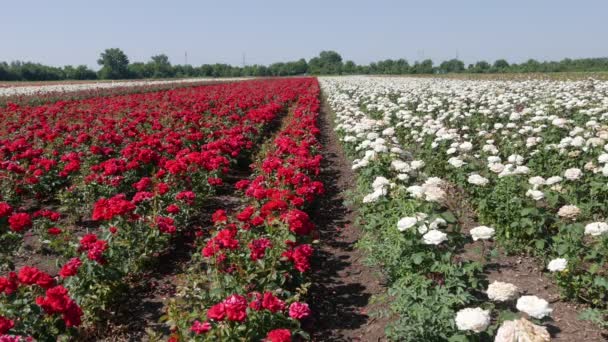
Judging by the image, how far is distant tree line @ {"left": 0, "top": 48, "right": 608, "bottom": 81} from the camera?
63.7 meters

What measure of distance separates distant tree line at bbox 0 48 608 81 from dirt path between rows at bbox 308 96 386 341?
55.1 m

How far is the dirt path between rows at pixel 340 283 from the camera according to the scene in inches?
160

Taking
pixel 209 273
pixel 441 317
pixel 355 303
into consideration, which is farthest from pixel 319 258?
pixel 441 317

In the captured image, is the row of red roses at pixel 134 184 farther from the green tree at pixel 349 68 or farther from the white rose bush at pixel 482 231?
the green tree at pixel 349 68

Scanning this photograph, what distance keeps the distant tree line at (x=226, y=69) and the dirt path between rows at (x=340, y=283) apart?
55106 mm

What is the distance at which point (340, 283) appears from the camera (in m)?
4.92

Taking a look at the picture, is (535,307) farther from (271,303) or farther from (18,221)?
(18,221)

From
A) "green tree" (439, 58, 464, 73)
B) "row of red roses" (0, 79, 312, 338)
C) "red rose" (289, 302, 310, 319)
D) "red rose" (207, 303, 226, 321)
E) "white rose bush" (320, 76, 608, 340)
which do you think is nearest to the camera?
"red rose" (207, 303, 226, 321)

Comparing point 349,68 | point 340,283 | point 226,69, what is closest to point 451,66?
point 349,68

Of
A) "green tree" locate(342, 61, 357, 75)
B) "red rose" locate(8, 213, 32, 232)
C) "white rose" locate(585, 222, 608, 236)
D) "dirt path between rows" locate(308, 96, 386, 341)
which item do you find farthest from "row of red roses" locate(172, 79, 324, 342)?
"green tree" locate(342, 61, 357, 75)

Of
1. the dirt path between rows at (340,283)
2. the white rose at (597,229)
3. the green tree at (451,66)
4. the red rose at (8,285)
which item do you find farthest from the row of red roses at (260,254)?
the green tree at (451,66)

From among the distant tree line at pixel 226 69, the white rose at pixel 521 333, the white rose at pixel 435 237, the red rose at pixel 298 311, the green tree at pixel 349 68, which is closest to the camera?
the white rose at pixel 521 333

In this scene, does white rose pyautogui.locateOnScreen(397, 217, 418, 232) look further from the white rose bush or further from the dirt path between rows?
the dirt path between rows

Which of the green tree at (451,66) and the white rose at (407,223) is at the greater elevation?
the green tree at (451,66)
